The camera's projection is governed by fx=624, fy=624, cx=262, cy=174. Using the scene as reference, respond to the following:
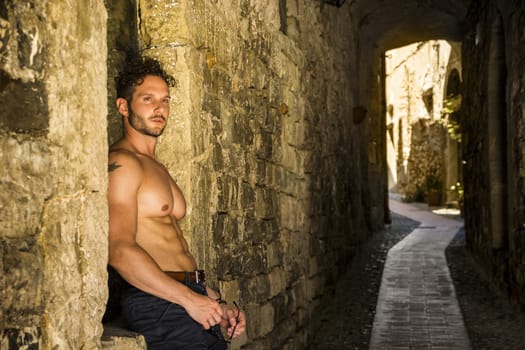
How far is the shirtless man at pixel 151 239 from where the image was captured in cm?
199

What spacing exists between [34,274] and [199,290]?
0.87 meters

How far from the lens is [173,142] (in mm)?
2695

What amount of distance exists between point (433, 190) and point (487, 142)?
12.2 meters

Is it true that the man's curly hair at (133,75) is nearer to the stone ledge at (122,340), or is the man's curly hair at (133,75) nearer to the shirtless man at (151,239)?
the shirtless man at (151,239)

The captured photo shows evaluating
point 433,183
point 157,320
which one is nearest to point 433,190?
point 433,183

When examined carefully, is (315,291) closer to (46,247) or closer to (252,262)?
(252,262)

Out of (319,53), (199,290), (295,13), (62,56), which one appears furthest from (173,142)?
(319,53)

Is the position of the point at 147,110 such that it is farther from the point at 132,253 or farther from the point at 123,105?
the point at 132,253

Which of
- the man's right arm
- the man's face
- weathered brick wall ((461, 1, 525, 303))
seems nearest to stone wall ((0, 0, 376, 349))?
the man's right arm

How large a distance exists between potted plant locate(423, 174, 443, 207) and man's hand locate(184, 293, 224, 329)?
17526 mm

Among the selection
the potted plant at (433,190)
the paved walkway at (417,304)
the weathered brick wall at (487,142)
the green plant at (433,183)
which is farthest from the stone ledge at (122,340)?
the green plant at (433,183)

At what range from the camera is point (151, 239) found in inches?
85.7

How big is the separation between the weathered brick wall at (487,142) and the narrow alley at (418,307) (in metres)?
0.28

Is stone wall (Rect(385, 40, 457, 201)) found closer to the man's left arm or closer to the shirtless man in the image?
the man's left arm
